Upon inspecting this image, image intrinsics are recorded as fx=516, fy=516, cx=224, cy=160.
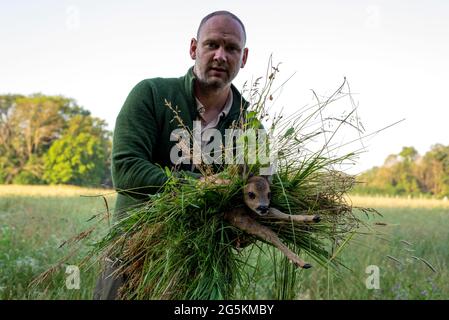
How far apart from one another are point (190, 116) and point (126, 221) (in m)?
0.84

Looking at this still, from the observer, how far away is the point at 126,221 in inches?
88.2

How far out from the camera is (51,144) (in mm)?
37719

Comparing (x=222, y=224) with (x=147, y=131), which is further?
(x=147, y=131)

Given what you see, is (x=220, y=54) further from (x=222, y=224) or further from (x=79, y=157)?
(x=79, y=157)

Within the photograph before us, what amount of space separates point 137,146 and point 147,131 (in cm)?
12

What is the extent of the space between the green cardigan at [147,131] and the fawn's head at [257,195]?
0.48m

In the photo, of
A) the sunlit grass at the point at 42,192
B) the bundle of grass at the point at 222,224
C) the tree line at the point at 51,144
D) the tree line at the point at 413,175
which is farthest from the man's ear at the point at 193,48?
the tree line at the point at 51,144

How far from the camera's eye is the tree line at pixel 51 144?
1355 inches

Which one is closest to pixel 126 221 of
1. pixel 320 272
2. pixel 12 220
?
pixel 320 272

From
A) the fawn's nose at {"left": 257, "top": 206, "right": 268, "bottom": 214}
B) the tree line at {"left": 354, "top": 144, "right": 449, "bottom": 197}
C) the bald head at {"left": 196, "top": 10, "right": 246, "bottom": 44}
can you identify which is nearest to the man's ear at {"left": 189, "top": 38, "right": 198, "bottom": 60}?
the bald head at {"left": 196, "top": 10, "right": 246, "bottom": 44}

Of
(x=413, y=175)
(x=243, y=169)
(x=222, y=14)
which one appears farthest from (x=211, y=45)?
(x=413, y=175)

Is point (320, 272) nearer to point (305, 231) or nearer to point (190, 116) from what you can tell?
point (190, 116)

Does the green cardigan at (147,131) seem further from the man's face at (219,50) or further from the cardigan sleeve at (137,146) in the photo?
the man's face at (219,50)

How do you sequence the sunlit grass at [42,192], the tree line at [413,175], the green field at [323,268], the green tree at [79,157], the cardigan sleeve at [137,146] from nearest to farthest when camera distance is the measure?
the cardigan sleeve at [137,146] < the green field at [323,268] < the sunlit grass at [42,192] < the tree line at [413,175] < the green tree at [79,157]
